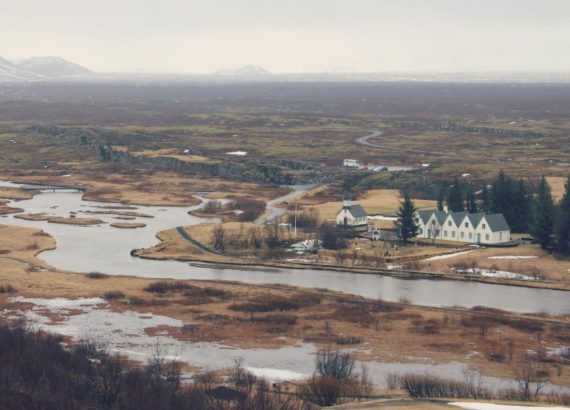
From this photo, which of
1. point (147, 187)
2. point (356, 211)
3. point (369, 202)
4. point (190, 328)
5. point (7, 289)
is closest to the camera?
point (190, 328)

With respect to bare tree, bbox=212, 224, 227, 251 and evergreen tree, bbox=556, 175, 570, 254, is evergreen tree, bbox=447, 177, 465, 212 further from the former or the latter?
bare tree, bbox=212, 224, 227, 251

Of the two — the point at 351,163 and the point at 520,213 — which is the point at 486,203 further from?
the point at 351,163

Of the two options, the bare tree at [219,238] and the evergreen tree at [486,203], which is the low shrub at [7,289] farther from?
the evergreen tree at [486,203]

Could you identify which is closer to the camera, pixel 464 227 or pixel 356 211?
pixel 464 227

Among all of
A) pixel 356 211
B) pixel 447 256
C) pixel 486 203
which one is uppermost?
pixel 486 203

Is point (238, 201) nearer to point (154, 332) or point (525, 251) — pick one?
point (525, 251)

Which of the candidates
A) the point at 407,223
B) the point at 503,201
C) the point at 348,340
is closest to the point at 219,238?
the point at 407,223

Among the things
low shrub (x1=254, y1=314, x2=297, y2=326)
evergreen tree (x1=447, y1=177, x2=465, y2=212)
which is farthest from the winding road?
low shrub (x1=254, y1=314, x2=297, y2=326)

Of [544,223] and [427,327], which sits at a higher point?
[544,223]
